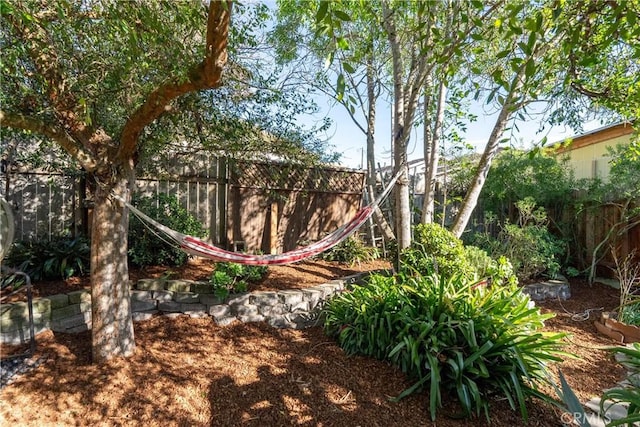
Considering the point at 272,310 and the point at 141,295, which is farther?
the point at 272,310

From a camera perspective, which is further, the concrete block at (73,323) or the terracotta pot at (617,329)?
the terracotta pot at (617,329)

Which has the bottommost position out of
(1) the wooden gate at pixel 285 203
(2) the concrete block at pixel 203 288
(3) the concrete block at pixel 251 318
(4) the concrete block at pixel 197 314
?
(3) the concrete block at pixel 251 318

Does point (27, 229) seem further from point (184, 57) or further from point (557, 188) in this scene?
point (557, 188)

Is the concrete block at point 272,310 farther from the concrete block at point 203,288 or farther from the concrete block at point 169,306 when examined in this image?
the concrete block at point 169,306

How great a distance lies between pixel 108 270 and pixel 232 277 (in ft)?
3.74

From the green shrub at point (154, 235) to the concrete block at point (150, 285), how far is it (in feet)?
1.38

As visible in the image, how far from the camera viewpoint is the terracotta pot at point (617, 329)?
9.91 ft

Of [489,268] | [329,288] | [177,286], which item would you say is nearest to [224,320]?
[177,286]

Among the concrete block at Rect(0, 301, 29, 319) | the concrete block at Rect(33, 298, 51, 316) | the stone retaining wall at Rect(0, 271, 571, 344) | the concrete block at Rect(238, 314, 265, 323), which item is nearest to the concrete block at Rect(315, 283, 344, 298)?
the stone retaining wall at Rect(0, 271, 571, 344)

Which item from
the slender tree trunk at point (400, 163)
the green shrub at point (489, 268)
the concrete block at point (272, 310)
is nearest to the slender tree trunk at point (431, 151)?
the slender tree trunk at point (400, 163)

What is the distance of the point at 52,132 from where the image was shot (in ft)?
5.92

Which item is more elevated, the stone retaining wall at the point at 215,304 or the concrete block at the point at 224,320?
the stone retaining wall at the point at 215,304

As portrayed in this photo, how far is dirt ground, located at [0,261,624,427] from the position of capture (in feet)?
A: 5.66

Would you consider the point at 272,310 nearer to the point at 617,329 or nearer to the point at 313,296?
the point at 313,296
